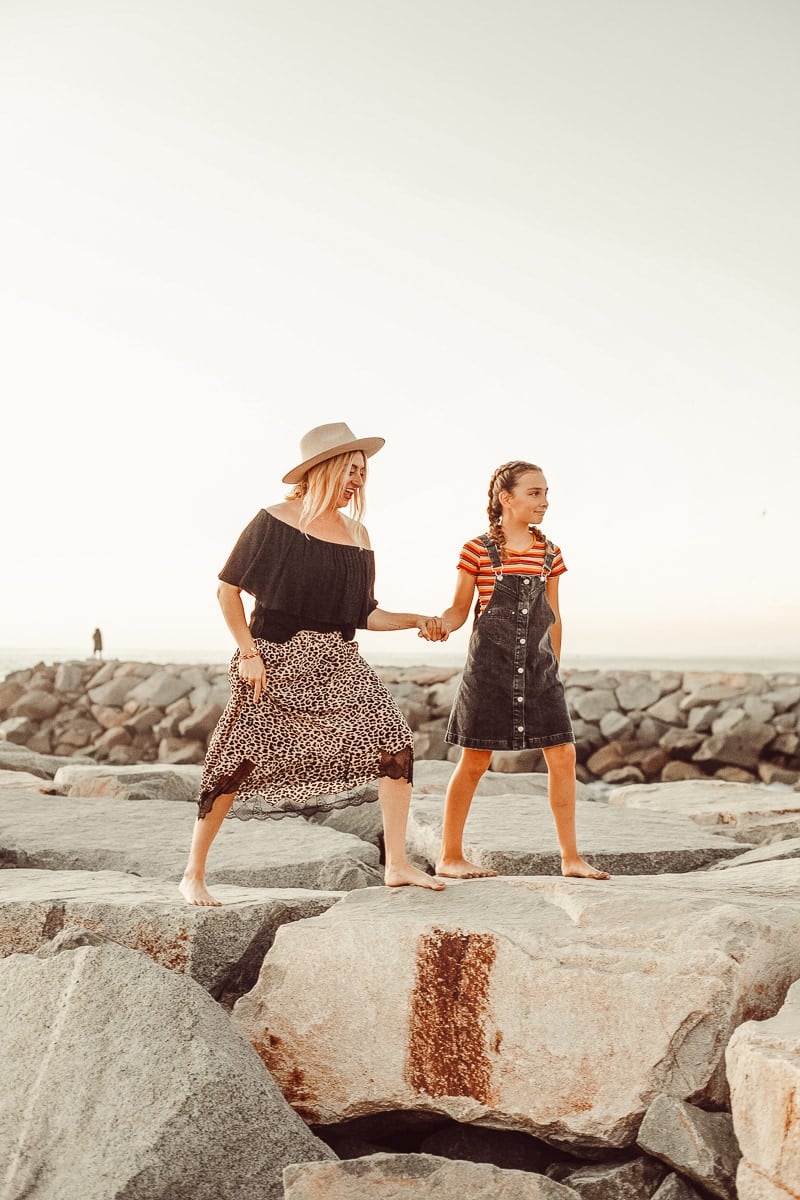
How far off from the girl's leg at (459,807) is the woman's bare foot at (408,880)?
0.39 m

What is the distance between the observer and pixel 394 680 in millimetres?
17719

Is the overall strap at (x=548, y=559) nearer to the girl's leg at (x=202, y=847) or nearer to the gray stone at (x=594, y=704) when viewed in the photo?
the girl's leg at (x=202, y=847)

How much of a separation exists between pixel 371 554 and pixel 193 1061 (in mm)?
1766

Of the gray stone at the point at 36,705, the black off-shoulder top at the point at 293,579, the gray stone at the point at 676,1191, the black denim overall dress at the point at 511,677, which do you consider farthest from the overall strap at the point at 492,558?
the gray stone at the point at 36,705

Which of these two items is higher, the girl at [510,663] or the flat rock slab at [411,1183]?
the girl at [510,663]

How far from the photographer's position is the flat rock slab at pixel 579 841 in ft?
15.4

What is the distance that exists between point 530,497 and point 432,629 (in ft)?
1.96

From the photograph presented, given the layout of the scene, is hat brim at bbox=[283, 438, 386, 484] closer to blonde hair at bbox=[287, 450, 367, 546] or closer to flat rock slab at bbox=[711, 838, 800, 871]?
blonde hair at bbox=[287, 450, 367, 546]

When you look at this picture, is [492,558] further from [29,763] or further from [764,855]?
[29,763]

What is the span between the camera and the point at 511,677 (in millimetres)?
3945

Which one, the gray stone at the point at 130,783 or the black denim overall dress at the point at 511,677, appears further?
the gray stone at the point at 130,783

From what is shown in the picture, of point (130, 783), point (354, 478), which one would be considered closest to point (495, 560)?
point (354, 478)

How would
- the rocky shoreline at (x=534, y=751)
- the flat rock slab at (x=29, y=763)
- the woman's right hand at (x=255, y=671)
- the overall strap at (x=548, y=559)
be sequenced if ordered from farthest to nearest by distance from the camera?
the rocky shoreline at (x=534, y=751) → the flat rock slab at (x=29, y=763) → the overall strap at (x=548, y=559) → the woman's right hand at (x=255, y=671)

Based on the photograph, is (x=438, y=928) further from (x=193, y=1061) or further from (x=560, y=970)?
(x=193, y=1061)
